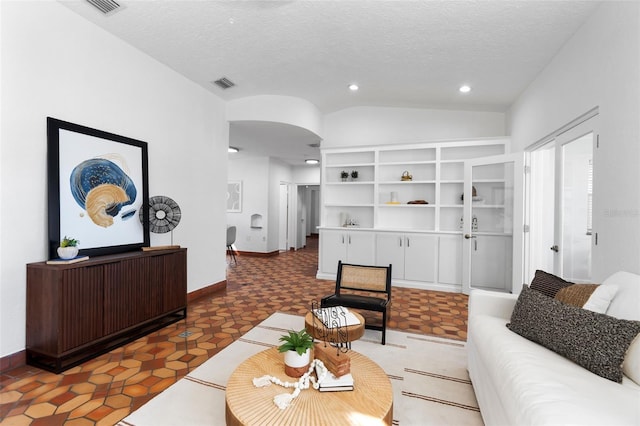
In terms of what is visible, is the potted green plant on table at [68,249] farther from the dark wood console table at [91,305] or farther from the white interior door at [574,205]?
the white interior door at [574,205]

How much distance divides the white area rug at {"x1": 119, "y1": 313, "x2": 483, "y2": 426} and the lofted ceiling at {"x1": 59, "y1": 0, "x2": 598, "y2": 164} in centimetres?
289

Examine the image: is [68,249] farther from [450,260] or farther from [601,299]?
[450,260]

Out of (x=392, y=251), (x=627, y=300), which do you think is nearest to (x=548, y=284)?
(x=627, y=300)

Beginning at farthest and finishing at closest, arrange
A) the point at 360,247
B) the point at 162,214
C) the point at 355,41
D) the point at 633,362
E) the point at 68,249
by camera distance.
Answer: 1. the point at 360,247
2. the point at 162,214
3. the point at 355,41
4. the point at 68,249
5. the point at 633,362

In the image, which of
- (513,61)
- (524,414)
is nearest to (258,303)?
(524,414)

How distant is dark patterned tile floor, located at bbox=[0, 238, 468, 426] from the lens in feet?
6.25

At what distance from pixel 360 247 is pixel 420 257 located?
1.00 meters

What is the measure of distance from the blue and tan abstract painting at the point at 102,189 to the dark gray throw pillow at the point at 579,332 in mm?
3518

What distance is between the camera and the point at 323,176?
5.76m

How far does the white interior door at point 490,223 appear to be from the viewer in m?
4.27

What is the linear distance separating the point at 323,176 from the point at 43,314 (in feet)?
14.1

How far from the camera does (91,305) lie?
8.28 feet

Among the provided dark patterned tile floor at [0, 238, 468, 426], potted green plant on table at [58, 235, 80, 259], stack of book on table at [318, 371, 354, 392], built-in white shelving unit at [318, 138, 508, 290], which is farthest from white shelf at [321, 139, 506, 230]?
stack of book on table at [318, 371, 354, 392]

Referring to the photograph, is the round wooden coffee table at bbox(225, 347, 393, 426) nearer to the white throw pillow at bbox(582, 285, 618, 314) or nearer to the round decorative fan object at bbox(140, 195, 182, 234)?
the white throw pillow at bbox(582, 285, 618, 314)
